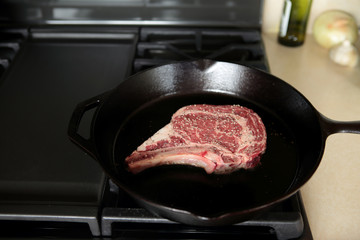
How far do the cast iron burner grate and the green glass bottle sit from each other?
92 millimetres

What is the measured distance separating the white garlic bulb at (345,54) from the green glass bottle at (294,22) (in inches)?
4.9

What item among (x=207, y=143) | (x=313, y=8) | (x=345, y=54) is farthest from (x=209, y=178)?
(x=313, y=8)

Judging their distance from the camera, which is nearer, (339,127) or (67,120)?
(339,127)

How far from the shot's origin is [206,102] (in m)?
1.03

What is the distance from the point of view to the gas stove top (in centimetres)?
77

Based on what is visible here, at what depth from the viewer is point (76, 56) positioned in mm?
1261

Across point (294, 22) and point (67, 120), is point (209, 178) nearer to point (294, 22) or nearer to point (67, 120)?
point (67, 120)

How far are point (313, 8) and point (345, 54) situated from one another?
22cm

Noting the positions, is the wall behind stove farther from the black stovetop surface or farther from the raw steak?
the raw steak

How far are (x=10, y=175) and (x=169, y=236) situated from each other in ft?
1.31

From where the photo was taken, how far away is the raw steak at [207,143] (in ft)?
2.76

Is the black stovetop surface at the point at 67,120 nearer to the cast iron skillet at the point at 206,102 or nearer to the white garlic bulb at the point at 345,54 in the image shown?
the cast iron skillet at the point at 206,102

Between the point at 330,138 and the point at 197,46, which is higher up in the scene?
the point at 197,46

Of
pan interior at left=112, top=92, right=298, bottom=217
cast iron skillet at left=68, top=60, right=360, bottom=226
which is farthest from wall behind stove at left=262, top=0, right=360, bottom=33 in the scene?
pan interior at left=112, top=92, right=298, bottom=217
